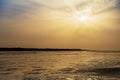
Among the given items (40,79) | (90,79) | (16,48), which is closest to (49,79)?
(40,79)

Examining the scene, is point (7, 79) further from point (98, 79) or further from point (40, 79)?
point (98, 79)

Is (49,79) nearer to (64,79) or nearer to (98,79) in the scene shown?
(64,79)

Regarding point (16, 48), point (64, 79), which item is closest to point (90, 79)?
point (64, 79)

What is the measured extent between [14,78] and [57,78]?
155 inches

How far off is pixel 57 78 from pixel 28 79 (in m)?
2.70

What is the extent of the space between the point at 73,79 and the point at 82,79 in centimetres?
84

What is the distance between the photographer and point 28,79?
21.4 m

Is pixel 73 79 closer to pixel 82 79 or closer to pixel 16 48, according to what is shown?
pixel 82 79

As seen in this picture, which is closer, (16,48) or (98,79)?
(98,79)

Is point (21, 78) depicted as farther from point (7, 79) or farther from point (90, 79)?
point (90, 79)

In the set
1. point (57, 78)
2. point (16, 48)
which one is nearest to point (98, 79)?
point (57, 78)

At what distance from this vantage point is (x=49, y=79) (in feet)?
70.9

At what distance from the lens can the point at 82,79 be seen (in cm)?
2177

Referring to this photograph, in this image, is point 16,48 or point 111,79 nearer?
point 111,79
